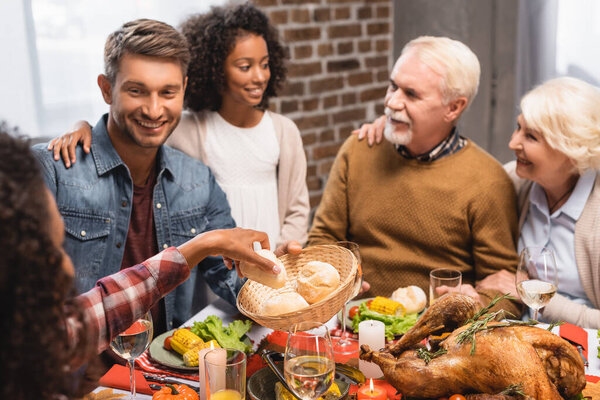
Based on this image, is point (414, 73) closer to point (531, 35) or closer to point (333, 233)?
point (333, 233)

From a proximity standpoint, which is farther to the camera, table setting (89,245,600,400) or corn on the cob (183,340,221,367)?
corn on the cob (183,340,221,367)

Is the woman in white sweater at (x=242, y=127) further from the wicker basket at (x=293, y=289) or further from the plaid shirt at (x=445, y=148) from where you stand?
the wicker basket at (x=293, y=289)

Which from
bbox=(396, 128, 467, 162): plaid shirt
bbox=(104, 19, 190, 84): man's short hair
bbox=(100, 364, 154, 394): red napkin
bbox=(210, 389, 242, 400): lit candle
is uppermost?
bbox=(104, 19, 190, 84): man's short hair

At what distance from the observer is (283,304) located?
1.38m

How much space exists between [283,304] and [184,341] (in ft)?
1.13

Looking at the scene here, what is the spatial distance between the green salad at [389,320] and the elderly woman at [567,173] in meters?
0.52

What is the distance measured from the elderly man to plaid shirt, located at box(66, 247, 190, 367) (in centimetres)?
116

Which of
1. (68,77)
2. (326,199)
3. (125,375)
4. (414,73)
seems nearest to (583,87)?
(414,73)

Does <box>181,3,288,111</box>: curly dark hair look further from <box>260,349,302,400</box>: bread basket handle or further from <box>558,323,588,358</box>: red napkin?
<box>558,323,588,358</box>: red napkin

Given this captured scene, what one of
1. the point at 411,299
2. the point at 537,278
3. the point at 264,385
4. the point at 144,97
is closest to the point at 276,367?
the point at 264,385

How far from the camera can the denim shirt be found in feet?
6.46

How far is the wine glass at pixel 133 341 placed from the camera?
131 centimetres

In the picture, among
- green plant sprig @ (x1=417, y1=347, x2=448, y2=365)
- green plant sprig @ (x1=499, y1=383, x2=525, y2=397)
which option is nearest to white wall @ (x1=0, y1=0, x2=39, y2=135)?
green plant sprig @ (x1=417, y1=347, x2=448, y2=365)

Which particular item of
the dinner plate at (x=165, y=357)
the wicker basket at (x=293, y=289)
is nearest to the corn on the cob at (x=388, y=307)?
the wicker basket at (x=293, y=289)
